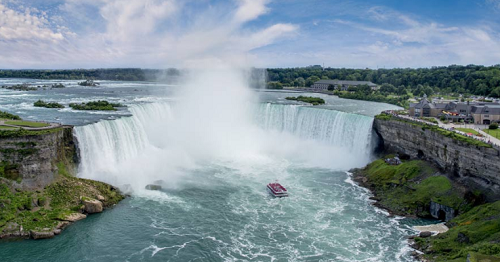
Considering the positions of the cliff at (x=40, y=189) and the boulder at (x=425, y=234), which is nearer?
the cliff at (x=40, y=189)

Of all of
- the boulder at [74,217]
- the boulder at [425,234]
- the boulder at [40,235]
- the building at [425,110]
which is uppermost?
the building at [425,110]

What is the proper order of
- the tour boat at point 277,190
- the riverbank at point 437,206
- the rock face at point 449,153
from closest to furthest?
the riverbank at point 437,206, the rock face at point 449,153, the tour boat at point 277,190

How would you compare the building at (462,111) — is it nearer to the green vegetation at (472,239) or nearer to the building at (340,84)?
the green vegetation at (472,239)

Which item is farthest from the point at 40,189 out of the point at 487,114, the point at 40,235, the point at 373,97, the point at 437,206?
the point at 373,97

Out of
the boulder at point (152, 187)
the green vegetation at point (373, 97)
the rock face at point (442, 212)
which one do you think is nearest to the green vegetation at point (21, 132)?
the boulder at point (152, 187)

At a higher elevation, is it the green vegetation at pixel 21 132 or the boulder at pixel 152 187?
the green vegetation at pixel 21 132

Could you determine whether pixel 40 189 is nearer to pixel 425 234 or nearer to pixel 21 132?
pixel 21 132

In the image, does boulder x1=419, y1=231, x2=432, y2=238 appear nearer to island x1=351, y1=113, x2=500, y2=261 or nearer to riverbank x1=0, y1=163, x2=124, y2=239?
island x1=351, y1=113, x2=500, y2=261
